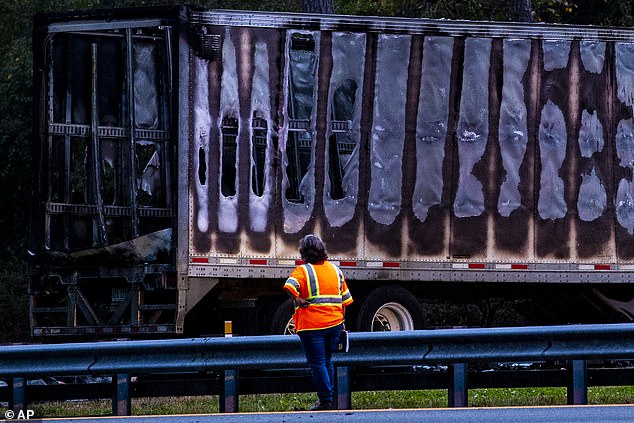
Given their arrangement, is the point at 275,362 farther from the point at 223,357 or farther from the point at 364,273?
the point at 364,273

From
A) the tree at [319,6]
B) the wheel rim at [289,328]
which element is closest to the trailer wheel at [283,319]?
the wheel rim at [289,328]

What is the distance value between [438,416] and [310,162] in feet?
18.3

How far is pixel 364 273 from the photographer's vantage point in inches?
616

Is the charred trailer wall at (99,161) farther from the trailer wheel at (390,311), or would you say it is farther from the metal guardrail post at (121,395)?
the metal guardrail post at (121,395)

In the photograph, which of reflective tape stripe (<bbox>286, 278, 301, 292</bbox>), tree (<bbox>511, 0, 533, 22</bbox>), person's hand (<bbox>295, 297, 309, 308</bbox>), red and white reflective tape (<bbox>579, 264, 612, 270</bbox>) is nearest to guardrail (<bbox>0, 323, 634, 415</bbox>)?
person's hand (<bbox>295, 297, 309, 308</bbox>)

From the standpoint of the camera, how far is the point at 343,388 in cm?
1188

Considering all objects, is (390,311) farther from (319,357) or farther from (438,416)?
(438,416)

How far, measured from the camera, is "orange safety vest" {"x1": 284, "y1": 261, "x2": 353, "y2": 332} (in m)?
11.2

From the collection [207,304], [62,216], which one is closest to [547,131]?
[207,304]

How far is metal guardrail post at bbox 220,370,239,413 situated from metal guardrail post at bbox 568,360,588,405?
272 cm

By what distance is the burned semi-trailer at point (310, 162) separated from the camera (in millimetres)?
15250

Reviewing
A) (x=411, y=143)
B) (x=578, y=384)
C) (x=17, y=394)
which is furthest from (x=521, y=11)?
(x=17, y=394)

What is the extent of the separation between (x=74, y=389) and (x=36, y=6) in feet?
51.9
